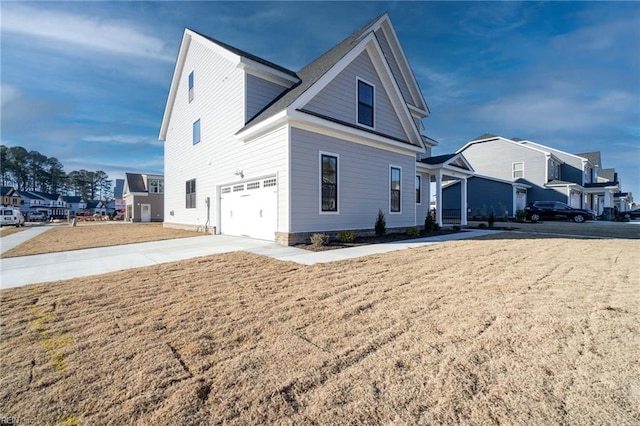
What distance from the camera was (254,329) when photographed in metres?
3.20

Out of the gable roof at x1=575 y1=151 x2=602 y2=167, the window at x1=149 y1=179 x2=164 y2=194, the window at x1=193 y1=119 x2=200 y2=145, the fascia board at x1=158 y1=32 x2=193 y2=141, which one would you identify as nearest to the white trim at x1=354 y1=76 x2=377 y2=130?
the window at x1=193 y1=119 x2=200 y2=145

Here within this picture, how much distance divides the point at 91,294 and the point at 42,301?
0.57m

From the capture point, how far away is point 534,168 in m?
27.5

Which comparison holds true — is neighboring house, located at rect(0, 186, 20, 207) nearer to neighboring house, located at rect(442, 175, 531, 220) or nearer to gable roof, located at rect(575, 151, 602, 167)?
neighboring house, located at rect(442, 175, 531, 220)

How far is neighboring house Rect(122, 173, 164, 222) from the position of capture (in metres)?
33.0

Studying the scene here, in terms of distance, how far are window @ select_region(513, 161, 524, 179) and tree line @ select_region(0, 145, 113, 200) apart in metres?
91.7

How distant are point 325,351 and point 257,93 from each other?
37.7 feet

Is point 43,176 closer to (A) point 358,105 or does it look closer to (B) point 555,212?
(A) point 358,105

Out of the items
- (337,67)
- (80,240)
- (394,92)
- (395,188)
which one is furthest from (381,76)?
(80,240)

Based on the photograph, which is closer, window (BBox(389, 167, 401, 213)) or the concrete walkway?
the concrete walkway

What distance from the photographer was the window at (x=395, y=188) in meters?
12.8

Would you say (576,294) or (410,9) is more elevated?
(410,9)

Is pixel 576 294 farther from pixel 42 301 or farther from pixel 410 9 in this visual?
pixel 410 9

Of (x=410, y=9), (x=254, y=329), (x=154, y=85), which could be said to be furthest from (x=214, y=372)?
(x=154, y=85)
